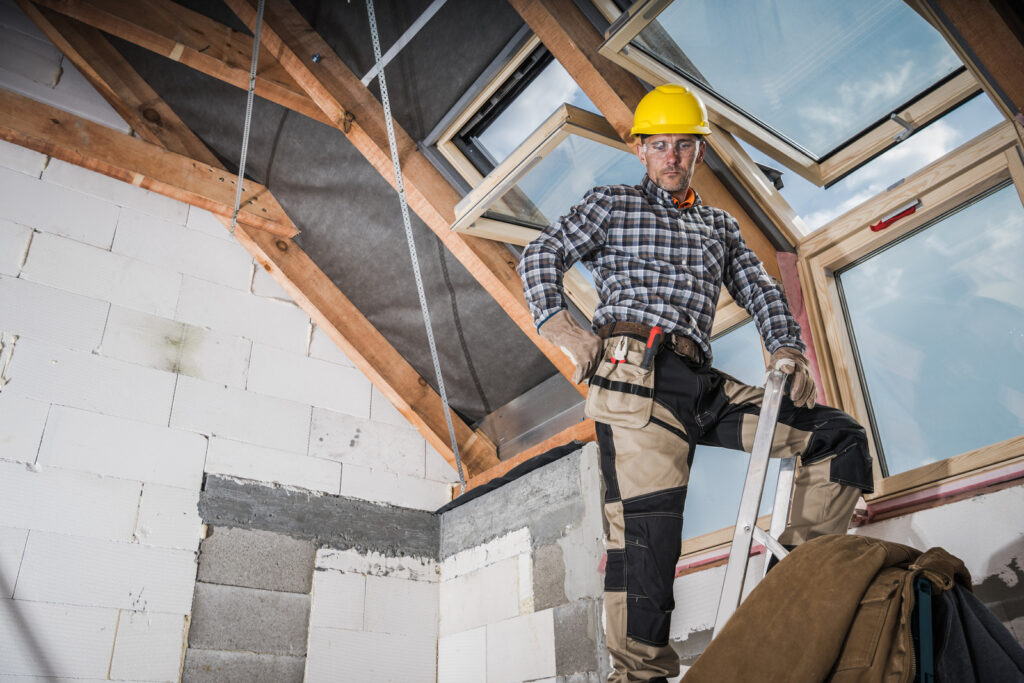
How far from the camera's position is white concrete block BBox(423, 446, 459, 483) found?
155 inches

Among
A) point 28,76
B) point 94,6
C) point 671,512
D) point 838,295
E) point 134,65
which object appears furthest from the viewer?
point 134,65

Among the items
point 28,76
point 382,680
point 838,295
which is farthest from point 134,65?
point 838,295

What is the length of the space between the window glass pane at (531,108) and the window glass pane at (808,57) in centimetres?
49

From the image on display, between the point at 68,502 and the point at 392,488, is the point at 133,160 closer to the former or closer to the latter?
the point at 68,502

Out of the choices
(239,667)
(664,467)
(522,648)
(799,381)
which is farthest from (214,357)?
(799,381)

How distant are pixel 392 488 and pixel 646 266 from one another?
2227mm

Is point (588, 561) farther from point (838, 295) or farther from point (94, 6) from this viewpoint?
point (94, 6)

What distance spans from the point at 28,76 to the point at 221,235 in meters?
1.06

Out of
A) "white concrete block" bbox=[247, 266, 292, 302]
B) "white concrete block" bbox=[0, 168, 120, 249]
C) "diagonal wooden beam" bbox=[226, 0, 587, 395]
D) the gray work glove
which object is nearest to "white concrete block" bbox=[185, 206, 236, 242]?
"white concrete block" bbox=[247, 266, 292, 302]

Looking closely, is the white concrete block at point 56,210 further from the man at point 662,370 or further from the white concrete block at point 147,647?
the man at point 662,370

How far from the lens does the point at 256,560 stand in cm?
322

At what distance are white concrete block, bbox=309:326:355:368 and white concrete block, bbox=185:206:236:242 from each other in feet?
2.03

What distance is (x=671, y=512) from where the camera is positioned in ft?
5.45

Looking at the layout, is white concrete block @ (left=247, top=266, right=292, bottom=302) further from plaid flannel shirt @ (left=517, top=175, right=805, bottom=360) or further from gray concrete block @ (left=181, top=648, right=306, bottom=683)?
plaid flannel shirt @ (left=517, top=175, right=805, bottom=360)
